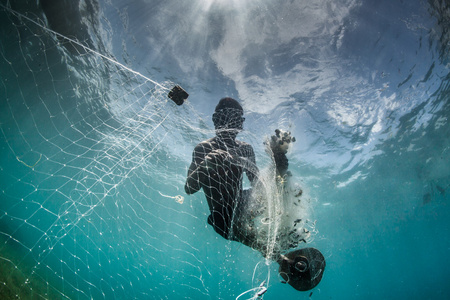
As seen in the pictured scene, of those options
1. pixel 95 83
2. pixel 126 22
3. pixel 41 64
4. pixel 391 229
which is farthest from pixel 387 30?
pixel 391 229

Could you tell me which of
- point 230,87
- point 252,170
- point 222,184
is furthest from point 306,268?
point 230,87

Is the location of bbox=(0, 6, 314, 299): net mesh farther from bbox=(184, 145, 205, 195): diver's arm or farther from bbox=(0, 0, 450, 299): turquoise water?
bbox=(184, 145, 205, 195): diver's arm

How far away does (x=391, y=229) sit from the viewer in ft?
121

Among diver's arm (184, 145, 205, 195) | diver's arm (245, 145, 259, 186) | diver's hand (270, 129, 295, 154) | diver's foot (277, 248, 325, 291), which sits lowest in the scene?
diver's foot (277, 248, 325, 291)

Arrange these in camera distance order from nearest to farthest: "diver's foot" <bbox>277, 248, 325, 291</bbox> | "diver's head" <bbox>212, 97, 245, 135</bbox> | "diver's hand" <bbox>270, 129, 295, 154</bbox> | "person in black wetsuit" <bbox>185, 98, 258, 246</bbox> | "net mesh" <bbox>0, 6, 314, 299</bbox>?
1. "person in black wetsuit" <bbox>185, 98, 258, 246</bbox>
2. "diver's foot" <bbox>277, 248, 325, 291</bbox>
3. "net mesh" <bbox>0, 6, 314, 299</bbox>
4. "diver's head" <bbox>212, 97, 245, 135</bbox>
5. "diver's hand" <bbox>270, 129, 295, 154</bbox>

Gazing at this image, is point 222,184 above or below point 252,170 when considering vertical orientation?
below

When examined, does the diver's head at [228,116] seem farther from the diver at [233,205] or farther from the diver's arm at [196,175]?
the diver's arm at [196,175]

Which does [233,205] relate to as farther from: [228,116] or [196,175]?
[228,116]

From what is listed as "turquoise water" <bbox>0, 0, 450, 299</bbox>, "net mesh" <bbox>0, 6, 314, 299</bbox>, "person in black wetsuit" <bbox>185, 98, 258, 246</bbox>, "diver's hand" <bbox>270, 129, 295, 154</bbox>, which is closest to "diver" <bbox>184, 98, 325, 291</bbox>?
"person in black wetsuit" <bbox>185, 98, 258, 246</bbox>

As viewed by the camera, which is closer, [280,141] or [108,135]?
Answer: [280,141]

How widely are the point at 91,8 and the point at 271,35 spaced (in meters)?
8.36

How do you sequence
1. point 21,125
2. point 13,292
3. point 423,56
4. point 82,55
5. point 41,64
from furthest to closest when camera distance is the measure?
point 21,125, point 41,64, point 13,292, point 82,55, point 423,56

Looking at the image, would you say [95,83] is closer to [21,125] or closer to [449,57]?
[21,125]

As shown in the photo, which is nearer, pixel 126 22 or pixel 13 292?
pixel 126 22
